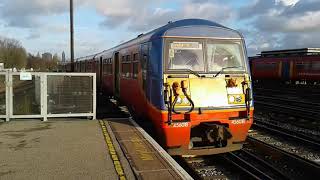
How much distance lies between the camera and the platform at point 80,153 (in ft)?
19.8

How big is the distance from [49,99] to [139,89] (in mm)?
2643

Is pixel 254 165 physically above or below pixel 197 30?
below

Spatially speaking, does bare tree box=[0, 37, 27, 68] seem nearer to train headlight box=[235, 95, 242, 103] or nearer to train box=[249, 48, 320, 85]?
train box=[249, 48, 320, 85]

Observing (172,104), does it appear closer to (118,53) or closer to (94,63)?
(118,53)

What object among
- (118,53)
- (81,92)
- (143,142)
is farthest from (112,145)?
(118,53)

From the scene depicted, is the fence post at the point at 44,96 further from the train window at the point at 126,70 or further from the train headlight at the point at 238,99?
the train headlight at the point at 238,99

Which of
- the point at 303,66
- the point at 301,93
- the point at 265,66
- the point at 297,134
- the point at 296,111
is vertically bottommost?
the point at 297,134

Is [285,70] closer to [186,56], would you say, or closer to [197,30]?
[197,30]

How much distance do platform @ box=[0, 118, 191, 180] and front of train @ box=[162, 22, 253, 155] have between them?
34.0 inches

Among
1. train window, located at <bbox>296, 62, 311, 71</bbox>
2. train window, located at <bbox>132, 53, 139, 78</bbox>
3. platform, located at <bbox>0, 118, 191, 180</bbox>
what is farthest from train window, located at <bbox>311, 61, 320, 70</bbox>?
platform, located at <bbox>0, 118, 191, 180</bbox>

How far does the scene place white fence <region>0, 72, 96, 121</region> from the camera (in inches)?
449

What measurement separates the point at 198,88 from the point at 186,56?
0.78 meters

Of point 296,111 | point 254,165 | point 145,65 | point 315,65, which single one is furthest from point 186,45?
point 315,65

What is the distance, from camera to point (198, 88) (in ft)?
28.5
